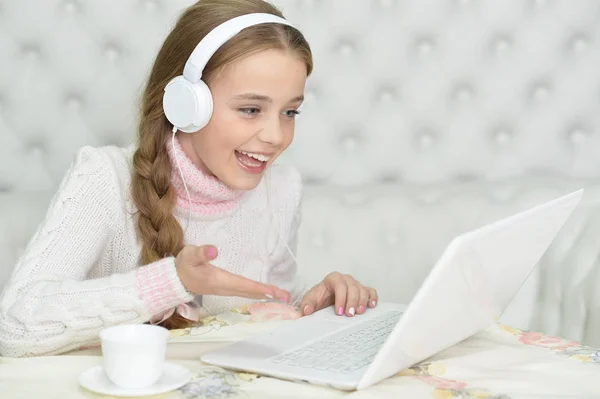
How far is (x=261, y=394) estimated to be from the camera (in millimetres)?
919

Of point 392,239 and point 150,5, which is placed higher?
point 150,5

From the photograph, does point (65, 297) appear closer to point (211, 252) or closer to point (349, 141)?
point (211, 252)

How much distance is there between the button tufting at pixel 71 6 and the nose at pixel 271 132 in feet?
2.98

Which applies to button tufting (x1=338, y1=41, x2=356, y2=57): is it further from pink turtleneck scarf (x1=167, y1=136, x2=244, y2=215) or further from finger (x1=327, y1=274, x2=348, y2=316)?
finger (x1=327, y1=274, x2=348, y2=316)

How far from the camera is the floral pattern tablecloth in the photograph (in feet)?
3.03

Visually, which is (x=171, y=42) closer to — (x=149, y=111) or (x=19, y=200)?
(x=149, y=111)

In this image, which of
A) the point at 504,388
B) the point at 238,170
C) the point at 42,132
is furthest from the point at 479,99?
the point at 504,388

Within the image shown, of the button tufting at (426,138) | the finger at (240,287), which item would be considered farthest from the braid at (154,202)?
the button tufting at (426,138)

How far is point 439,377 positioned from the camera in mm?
1002

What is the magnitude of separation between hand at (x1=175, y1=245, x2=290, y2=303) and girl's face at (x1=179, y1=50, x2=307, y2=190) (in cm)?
35

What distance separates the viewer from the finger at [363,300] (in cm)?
129

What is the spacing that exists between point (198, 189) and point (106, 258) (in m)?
0.21

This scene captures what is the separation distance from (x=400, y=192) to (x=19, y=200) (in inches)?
36.0

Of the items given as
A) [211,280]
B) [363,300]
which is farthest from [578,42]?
[211,280]
